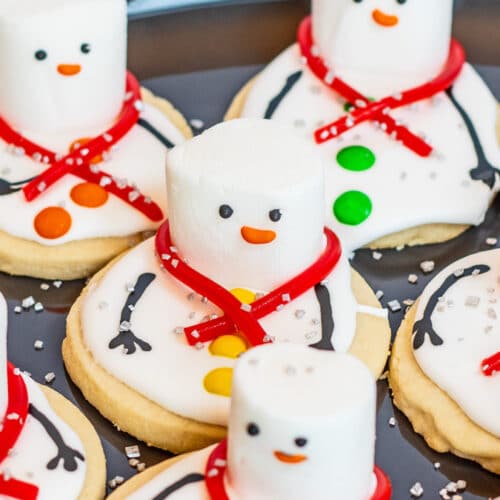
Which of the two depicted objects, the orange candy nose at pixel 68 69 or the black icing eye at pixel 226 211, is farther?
the orange candy nose at pixel 68 69

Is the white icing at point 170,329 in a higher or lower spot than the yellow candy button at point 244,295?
lower

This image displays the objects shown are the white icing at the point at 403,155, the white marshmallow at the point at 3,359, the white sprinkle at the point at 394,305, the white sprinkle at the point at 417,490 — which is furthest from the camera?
the white icing at the point at 403,155

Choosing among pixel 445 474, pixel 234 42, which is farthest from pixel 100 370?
pixel 234 42

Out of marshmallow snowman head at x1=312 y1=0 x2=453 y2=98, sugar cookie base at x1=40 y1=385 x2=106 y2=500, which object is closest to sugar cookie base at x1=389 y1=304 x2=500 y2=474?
sugar cookie base at x1=40 y1=385 x2=106 y2=500

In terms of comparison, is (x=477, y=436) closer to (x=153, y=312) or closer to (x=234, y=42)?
(x=153, y=312)

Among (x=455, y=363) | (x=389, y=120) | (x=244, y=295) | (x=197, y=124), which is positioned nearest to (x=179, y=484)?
(x=244, y=295)

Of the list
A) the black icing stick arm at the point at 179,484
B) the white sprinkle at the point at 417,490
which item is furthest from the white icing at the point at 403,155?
the black icing stick arm at the point at 179,484

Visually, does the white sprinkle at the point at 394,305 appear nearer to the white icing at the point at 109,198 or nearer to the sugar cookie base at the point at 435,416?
the sugar cookie base at the point at 435,416
